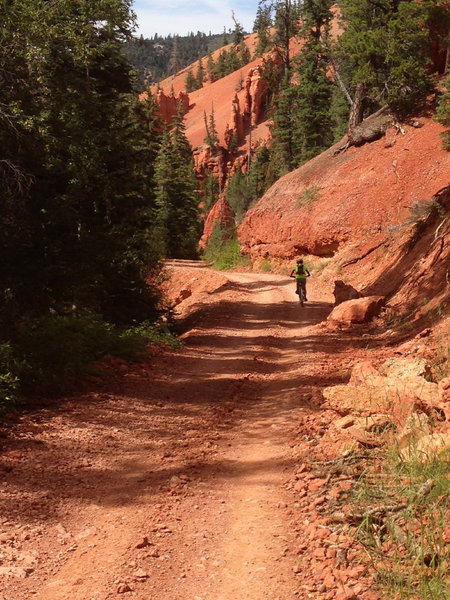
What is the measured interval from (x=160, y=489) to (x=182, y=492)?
25cm

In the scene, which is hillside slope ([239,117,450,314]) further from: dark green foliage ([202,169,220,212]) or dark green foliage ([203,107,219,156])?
dark green foliage ([203,107,219,156])

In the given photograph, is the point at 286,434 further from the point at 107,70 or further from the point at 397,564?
the point at 107,70

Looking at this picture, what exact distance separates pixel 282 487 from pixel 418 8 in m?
28.1

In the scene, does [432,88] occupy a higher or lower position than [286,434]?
higher

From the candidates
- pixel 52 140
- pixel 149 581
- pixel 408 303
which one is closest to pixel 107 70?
pixel 52 140

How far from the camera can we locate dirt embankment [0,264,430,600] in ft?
13.1

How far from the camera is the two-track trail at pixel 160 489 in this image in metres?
4.05

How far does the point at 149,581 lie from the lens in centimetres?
400

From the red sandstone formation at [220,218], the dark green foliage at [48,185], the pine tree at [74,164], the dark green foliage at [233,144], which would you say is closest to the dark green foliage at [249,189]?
the red sandstone formation at [220,218]

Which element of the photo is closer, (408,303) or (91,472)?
(91,472)

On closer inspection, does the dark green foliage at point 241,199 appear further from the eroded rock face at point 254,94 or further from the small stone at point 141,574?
the small stone at point 141,574

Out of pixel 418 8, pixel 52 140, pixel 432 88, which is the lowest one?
pixel 52 140

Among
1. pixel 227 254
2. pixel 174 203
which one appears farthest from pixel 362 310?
pixel 174 203

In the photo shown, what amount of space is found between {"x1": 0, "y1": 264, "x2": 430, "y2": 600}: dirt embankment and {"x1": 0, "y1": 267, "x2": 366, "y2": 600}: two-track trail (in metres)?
0.02
